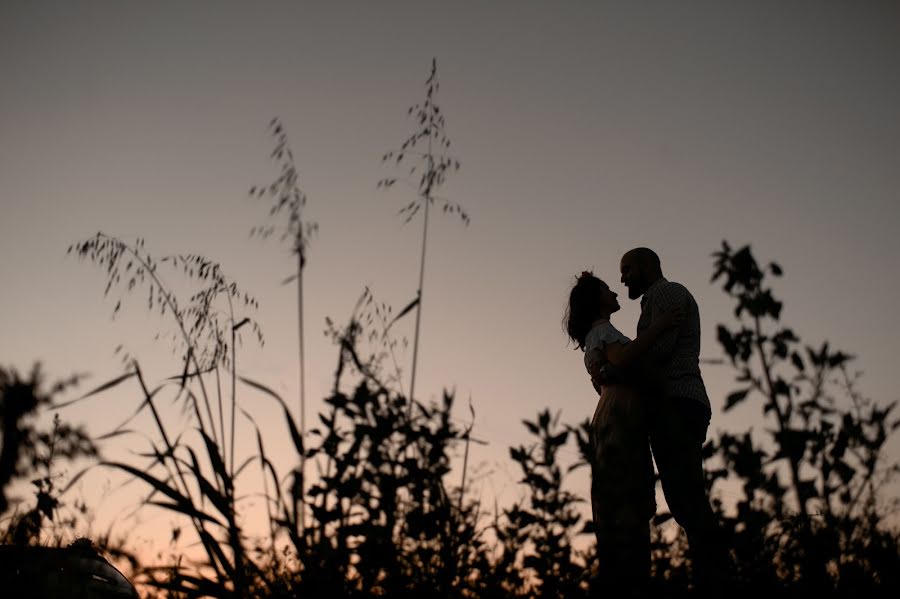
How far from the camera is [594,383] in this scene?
3561 mm

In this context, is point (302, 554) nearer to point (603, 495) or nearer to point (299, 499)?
point (299, 499)

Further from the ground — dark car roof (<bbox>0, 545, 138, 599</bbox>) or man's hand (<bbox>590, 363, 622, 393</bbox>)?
man's hand (<bbox>590, 363, 622, 393</bbox>)

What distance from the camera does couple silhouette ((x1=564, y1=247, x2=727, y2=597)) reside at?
9.35 feet

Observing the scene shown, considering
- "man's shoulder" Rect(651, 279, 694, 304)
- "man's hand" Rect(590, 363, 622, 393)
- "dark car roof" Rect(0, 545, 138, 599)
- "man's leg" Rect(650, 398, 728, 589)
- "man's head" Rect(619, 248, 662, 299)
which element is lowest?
"dark car roof" Rect(0, 545, 138, 599)

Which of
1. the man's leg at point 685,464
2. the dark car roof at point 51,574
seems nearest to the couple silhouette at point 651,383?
the man's leg at point 685,464

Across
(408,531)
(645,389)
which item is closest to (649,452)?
(645,389)

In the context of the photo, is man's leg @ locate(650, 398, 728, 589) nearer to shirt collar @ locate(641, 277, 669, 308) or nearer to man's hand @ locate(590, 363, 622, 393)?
man's hand @ locate(590, 363, 622, 393)

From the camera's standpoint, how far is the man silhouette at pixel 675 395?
9.28ft

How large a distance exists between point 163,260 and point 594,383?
2150mm

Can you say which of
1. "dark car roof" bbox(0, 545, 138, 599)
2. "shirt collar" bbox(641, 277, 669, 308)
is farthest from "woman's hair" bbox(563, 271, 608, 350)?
"dark car roof" bbox(0, 545, 138, 599)

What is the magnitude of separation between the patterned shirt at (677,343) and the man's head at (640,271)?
0.26 ft

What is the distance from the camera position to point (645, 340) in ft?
10.3

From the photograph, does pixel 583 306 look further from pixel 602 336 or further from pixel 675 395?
pixel 675 395

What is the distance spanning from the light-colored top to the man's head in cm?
24
